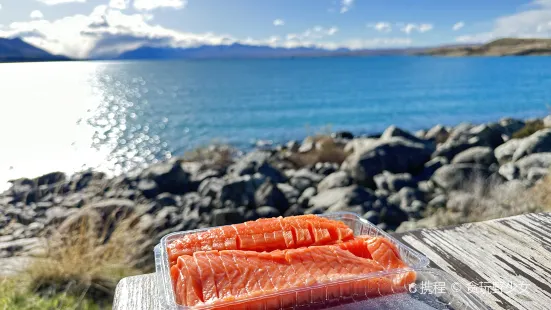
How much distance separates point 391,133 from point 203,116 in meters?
21.7

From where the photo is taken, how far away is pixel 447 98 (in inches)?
1560

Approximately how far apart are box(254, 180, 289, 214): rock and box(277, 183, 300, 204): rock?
13.0 inches

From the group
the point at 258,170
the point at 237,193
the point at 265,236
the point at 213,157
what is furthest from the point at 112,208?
the point at 213,157

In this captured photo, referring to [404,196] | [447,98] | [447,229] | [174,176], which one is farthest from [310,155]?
[447,98]

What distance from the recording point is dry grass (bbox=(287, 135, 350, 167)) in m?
13.0

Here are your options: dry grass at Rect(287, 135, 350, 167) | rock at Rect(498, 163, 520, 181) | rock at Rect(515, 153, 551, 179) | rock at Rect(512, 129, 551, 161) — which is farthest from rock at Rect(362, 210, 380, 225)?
dry grass at Rect(287, 135, 350, 167)

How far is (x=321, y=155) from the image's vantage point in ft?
43.0

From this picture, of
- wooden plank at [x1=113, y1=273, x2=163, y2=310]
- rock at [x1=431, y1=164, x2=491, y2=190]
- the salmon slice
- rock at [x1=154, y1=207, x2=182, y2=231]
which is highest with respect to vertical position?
the salmon slice

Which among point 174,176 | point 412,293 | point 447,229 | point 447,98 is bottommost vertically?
point 447,98

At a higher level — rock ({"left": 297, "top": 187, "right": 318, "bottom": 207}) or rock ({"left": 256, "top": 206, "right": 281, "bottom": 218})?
rock ({"left": 256, "top": 206, "right": 281, "bottom": 218})

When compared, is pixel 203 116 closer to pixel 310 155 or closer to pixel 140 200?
pixel 310 155

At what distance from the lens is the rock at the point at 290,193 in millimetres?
9039

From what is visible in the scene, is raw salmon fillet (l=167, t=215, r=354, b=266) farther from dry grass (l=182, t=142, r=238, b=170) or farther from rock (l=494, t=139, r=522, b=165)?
dry grass (l=182, t=142, r=238, b=170)

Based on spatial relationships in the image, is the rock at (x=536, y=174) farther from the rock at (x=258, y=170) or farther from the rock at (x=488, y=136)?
the rock at (x=258, y=170)
